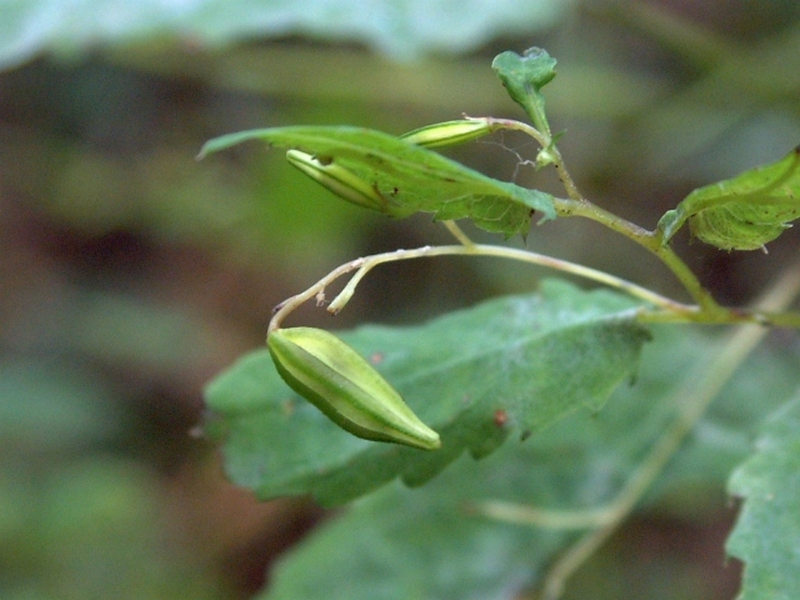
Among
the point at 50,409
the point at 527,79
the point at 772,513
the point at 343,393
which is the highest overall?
the point at 527,79

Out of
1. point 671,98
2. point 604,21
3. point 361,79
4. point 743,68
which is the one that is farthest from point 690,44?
point 361,79

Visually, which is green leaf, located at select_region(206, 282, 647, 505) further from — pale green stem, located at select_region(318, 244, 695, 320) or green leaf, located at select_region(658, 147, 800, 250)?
green leaf, located at select_region(658, 147, 800, 250)

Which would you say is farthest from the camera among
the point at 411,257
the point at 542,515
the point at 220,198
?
the point at 220,198

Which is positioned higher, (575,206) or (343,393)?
(575,206)

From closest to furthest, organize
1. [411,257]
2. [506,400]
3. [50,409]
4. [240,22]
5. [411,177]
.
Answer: [411,177] → [411,257] → [506,400] → [240,22] → [50,409]

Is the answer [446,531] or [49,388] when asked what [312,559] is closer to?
[446,531]

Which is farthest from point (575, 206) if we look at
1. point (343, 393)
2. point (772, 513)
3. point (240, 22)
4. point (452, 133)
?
point (240, 22)

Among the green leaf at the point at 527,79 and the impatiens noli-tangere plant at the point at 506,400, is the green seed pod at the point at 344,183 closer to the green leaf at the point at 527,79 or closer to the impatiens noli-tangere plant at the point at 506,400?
the impatiens noli-tangere plant at the point at 506,400

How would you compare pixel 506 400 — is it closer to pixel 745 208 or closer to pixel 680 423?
pixel 745 208
